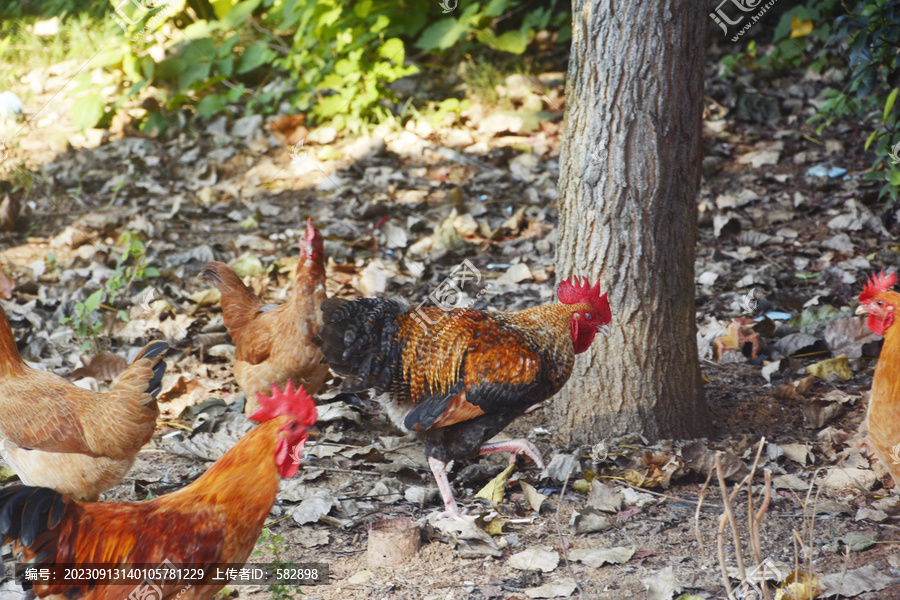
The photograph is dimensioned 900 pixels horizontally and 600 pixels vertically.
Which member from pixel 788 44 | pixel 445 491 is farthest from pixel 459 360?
pixel 788 44

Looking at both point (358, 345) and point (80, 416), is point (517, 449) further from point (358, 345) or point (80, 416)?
point (80, 416)

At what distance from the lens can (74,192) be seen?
707 centimetres

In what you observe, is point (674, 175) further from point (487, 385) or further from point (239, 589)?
point (239, 589)

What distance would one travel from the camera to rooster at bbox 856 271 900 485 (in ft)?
10.1

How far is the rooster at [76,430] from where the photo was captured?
324 cm

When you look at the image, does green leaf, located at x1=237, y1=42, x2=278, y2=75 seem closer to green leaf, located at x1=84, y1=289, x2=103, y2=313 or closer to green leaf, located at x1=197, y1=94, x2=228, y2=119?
green leaf, located at x1=197, y1=94, x2=228, y2=119

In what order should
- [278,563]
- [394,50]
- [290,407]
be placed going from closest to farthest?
[290,407] < [278,563] < [394,50]

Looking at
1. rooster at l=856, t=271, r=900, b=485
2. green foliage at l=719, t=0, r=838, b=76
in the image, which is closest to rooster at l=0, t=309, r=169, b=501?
rooster at l=856, t=271, r=900, b=485

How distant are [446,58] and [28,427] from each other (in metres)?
6.87

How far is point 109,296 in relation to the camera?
5410 millimetres

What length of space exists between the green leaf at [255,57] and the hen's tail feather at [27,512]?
6566mm

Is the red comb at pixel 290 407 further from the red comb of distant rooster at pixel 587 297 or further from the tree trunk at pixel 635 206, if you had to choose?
the tree trunk at pixel 635 206

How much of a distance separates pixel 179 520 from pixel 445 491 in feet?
4.58

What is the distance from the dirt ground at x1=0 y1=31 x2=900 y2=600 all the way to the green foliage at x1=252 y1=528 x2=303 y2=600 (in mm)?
43
